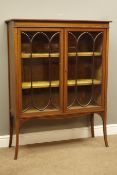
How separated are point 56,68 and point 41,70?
0.51ft

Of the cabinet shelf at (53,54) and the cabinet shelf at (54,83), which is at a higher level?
the cabinet shelf at (53,54)

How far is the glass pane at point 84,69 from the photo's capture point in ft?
8.91

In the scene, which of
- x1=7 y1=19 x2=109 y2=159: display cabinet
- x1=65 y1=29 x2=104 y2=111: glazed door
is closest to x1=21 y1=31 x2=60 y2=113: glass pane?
x1=7 y1=19 x2=109 y2=159: display cabinet

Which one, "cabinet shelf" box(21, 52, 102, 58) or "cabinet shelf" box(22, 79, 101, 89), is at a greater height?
"cabinet shelf" box(21, 52, 102, 58)

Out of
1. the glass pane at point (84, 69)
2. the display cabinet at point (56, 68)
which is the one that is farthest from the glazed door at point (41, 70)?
the glass pane at point (84, 69)

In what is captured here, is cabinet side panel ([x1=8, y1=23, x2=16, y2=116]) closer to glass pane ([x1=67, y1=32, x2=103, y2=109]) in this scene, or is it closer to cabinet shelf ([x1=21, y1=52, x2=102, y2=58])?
cabinet shelf ([x1=21, y1=52, x2=102, y2=58])

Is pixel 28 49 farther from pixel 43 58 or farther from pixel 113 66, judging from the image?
pixel 113 66

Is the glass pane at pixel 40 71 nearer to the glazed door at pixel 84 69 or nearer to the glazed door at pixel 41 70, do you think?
the glazed door at pixel 41 70

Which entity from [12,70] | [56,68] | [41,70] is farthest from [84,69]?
[12,70]

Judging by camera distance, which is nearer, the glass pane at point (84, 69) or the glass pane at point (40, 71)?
the glass pane at point (40, 71)

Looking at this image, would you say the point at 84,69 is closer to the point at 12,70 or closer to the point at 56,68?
the point at 56,68

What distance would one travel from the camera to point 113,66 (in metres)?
3.18

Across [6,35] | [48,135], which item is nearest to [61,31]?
[6,35]

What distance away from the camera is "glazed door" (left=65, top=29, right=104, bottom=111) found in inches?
106
